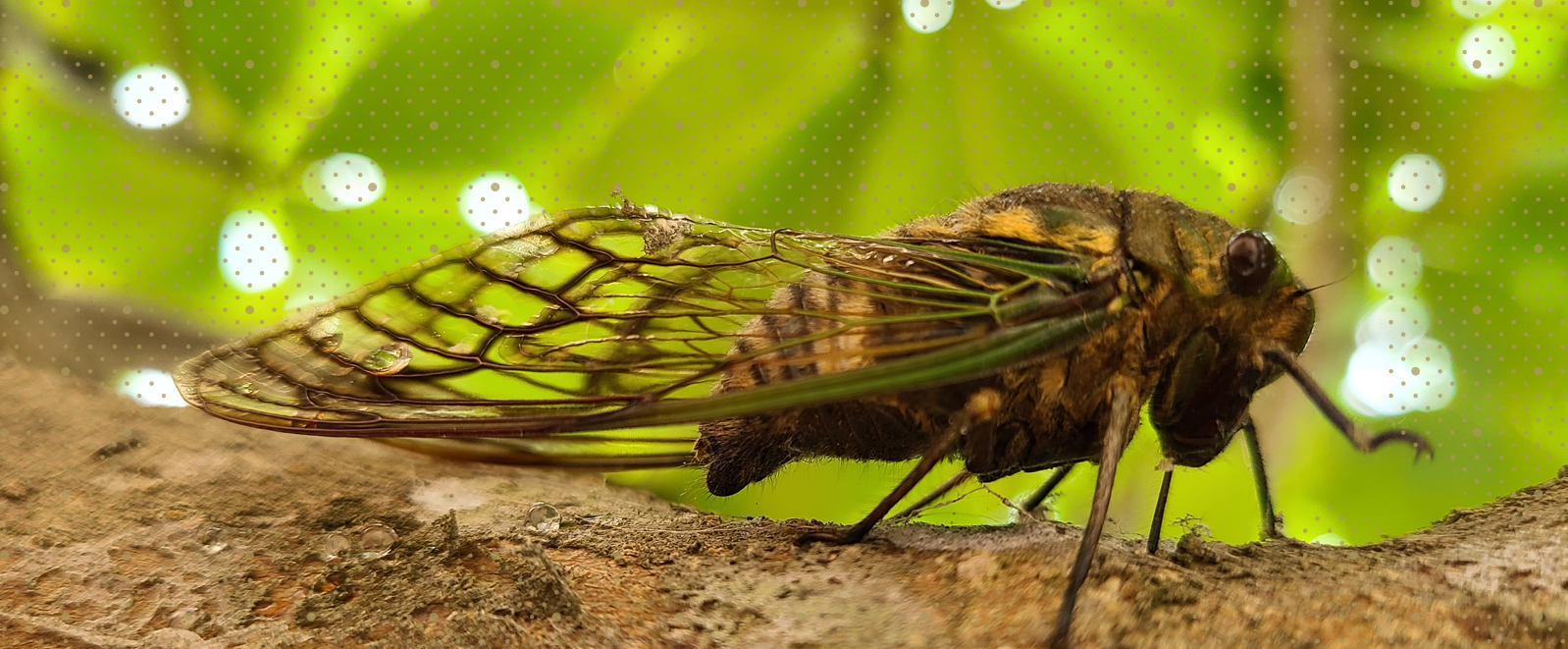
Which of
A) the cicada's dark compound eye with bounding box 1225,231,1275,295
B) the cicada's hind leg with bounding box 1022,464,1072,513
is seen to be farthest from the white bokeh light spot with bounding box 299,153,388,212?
the cicada's dark compound eye with bounding box 1225,231,1275,295

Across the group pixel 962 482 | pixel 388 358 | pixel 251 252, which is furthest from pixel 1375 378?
pixel 251 252

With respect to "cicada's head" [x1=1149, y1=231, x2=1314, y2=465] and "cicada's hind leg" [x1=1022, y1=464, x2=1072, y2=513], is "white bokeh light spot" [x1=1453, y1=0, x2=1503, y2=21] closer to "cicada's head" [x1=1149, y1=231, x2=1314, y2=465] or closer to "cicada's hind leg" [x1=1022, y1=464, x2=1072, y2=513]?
"cicada's head" [x1=1149, y1=231, x2=1314, y2=465]

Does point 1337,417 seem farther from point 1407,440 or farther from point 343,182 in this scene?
point 343,182

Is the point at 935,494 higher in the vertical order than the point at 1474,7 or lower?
lower

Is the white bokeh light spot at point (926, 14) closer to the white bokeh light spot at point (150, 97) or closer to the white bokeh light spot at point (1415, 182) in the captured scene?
the white bokeh light spot at point (1415, 182)

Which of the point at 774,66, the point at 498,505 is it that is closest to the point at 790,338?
the point at 498,505
